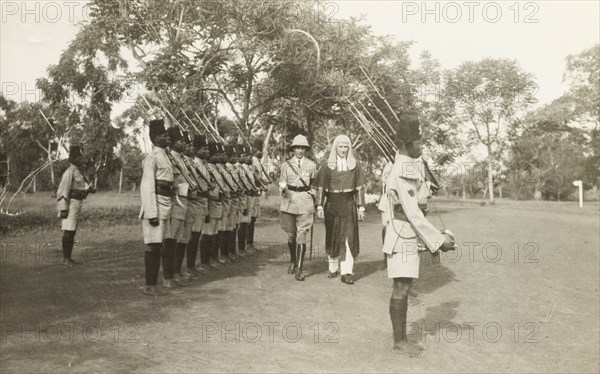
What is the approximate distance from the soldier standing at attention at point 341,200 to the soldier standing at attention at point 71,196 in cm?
480

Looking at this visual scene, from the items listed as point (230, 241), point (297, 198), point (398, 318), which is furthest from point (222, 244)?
point (398, 318)

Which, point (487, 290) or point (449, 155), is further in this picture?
point (449, 155)

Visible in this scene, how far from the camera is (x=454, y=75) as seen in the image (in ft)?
147

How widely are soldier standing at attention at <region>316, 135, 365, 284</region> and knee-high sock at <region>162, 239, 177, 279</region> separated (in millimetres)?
2462

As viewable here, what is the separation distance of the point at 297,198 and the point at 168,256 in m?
2.56

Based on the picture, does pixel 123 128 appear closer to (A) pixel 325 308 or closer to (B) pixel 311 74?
(B) pixel 311 74

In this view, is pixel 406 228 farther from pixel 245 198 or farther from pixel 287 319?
pixel 245 198

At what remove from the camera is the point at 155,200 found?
7.70m

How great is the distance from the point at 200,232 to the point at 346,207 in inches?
98.1

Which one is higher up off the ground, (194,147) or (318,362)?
(194,147)

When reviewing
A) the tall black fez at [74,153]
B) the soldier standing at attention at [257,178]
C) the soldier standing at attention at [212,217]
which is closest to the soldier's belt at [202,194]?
the soldier standing at attention at [212,217]

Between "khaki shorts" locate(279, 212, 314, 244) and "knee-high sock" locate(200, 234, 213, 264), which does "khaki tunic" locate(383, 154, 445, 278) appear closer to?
"khaki shorts" locate(279, 212, 314, 244)

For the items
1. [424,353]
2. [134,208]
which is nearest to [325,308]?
[424,353]

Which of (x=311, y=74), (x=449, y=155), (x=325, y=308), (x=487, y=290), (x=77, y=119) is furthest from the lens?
(x=449, y=155)
